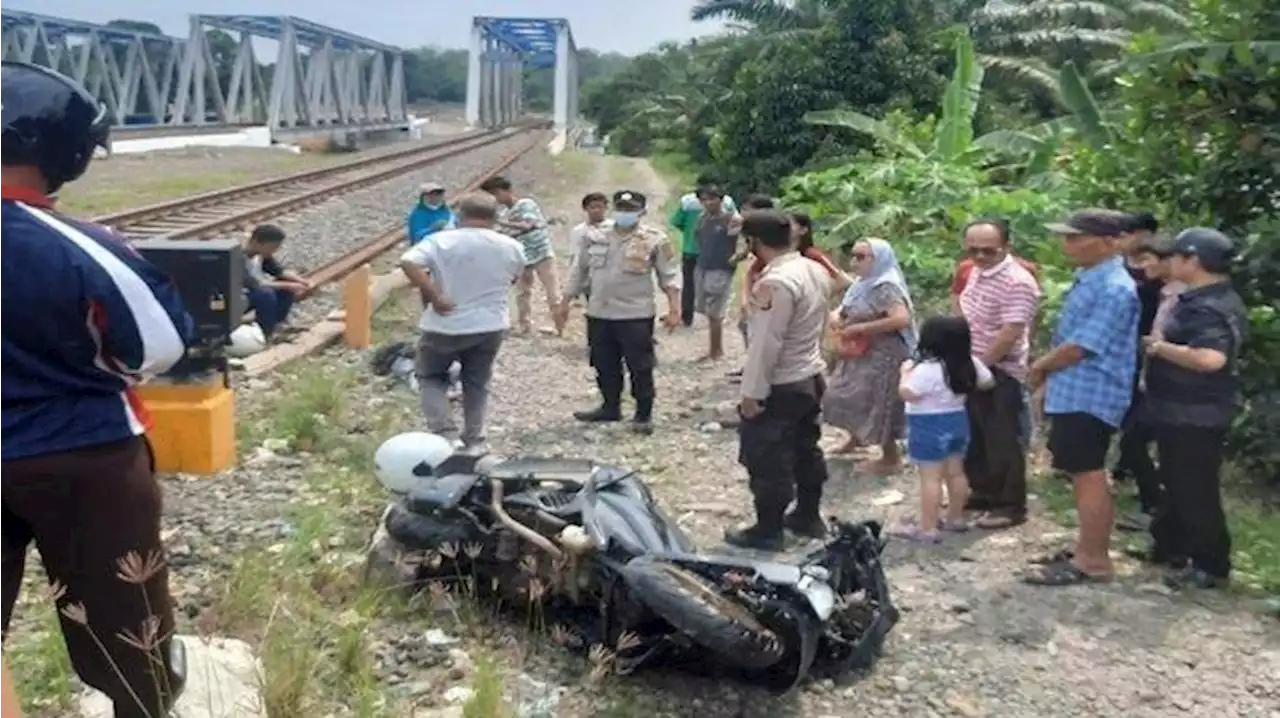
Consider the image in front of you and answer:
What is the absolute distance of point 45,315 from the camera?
10.1 feet

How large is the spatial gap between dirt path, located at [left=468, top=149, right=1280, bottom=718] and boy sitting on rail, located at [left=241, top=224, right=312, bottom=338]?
3399mm

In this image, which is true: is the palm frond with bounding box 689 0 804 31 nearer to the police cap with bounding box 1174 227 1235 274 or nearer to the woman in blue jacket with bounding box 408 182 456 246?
the woman in blue jacket with bounding box 408 182 456 246

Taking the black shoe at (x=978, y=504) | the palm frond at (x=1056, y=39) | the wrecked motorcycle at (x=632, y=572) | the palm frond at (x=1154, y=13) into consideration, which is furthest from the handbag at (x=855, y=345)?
the palm frond at (x=1056, y=39)

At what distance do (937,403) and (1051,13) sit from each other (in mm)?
22023

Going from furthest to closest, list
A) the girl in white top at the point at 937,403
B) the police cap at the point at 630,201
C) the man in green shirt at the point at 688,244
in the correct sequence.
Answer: the man in green shirt at the point at 688,244 → the police cap at the point at 630,201 → the girl in white top at the point at 937,403

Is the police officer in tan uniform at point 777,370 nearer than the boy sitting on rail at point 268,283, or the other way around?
the police officer in tan uniform at point 777,370

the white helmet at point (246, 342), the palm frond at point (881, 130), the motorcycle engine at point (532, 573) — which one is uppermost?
the palm frond at point (881, 130)

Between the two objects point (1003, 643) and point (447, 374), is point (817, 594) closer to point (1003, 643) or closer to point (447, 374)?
point (1003, 643)

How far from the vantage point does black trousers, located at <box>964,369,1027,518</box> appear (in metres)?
7.06

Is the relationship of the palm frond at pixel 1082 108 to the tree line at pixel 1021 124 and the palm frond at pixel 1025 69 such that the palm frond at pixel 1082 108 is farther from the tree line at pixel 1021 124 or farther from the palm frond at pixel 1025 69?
the palm frond at pixel 1025 69

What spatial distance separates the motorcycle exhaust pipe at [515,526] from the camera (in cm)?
488

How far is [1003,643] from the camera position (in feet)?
17.9

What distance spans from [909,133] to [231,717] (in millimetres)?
13554

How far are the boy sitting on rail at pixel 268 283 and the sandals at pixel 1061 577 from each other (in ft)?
19.4
